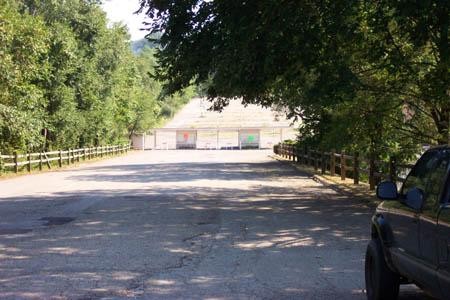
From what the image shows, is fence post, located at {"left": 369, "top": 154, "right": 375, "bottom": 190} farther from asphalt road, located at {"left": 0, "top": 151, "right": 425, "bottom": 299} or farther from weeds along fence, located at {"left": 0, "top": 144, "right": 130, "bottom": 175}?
weeds along fence, located at {"left": 0, "top": 144, "right": 130, "bottom": 175}

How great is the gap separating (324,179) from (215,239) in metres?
15.2

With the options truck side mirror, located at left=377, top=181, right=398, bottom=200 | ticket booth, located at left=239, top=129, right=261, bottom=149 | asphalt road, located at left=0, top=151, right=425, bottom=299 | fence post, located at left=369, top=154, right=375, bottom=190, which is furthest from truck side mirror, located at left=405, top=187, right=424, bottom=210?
ticket booth, located at left=239, top=129, right=261, bottom=149

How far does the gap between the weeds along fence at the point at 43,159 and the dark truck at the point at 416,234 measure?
2669cm

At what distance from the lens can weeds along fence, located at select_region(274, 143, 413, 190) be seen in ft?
55.8

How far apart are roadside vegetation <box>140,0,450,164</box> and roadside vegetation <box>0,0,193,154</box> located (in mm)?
3731

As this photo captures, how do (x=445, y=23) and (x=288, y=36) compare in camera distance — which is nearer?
(x=445, y=23)

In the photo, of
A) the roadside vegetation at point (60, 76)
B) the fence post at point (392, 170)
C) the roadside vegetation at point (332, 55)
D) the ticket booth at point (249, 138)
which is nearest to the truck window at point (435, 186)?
the roadside vegetation at point (332, 55)

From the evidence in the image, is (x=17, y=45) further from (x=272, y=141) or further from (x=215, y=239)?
(x=272, y=141)

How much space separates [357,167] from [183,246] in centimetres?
1268

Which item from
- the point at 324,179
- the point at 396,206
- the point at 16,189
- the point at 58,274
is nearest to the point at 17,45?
the point at 16,189

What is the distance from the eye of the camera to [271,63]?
1439cm

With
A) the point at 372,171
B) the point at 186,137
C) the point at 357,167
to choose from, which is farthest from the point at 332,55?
the point at 186,137

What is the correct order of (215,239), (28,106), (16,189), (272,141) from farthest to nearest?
(272,141)
(28,106)
(16,189)
(215,239)

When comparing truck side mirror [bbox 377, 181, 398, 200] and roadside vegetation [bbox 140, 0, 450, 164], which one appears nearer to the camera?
truck side mirror [bbox 377, 181, 398, 200]
